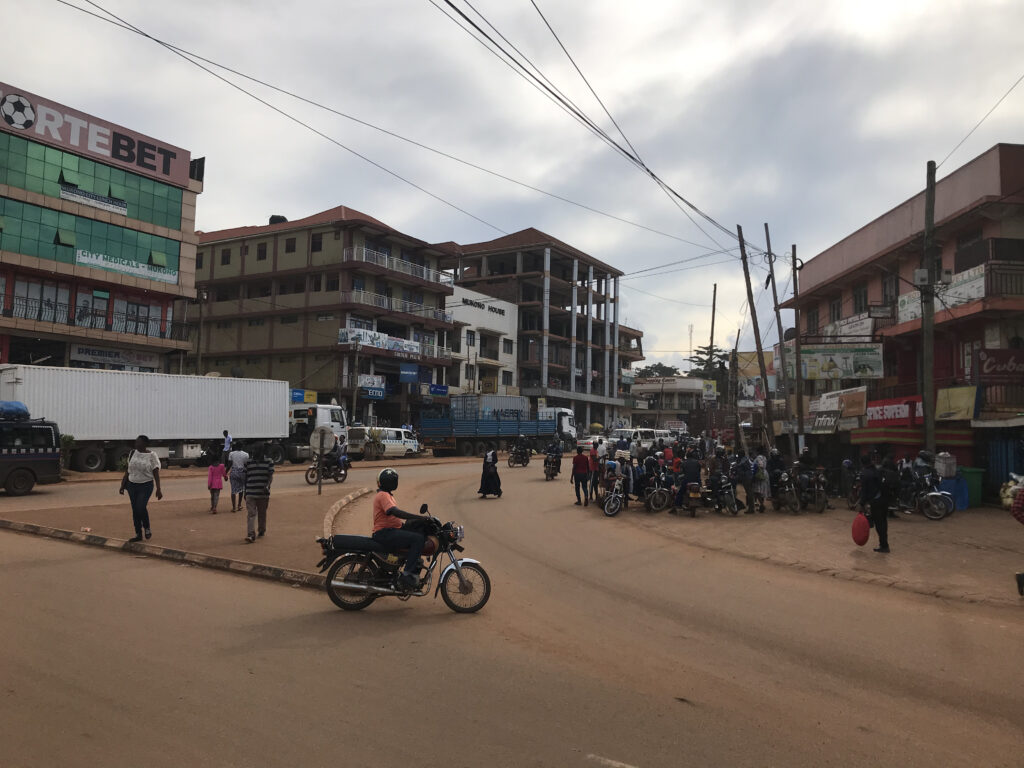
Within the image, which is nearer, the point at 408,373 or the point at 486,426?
the point at 486,426

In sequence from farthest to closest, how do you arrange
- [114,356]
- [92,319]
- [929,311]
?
[114,356]
[92,319]
[929,311]

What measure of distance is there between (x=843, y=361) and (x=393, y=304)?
34.4m

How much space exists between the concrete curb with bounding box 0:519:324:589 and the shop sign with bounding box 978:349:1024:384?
54.1ft

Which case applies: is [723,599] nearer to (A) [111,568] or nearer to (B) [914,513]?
(A) [111,568]

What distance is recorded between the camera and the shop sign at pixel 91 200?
32375 mm

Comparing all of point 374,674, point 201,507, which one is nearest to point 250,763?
point 374,674

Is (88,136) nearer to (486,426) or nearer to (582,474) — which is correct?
(486,426)

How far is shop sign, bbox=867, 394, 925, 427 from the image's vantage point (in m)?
19.9

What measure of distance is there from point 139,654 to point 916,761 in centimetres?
537

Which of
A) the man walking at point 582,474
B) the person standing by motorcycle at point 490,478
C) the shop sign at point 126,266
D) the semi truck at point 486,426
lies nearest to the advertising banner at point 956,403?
the man walking at point 582,474

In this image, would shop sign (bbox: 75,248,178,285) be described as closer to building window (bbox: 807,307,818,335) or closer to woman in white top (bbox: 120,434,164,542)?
woman in white top (bbox: 120,434,164,542)

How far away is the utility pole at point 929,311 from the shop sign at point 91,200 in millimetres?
32976

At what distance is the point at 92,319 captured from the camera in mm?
33594

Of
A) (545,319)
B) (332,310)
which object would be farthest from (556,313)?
(332,310)
